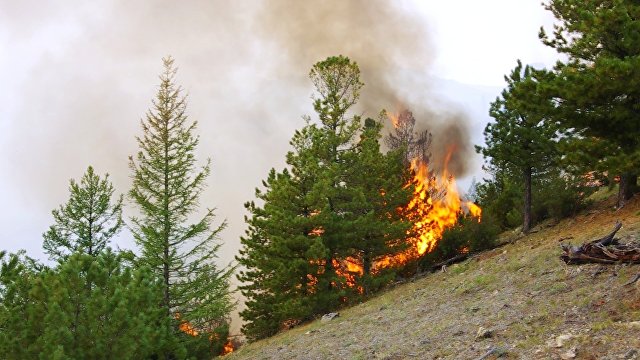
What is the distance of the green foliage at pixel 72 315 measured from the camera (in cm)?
895

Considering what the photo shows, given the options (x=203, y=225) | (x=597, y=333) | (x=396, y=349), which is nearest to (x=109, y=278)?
(x=396, y=349)

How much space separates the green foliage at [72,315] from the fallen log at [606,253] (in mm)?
9966

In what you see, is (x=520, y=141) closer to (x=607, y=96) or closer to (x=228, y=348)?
(x=607, y=96)

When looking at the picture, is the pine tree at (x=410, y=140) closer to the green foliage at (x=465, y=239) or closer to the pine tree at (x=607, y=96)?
the green foliage at (x=465, y=239)

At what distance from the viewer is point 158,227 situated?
19953 mm

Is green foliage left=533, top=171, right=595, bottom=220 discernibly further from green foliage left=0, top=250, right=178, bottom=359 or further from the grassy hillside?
green foliage left=0, top=250, right=178, bottom=359

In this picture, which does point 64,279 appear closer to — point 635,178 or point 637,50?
point 637,50

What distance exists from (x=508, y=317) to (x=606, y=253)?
2977 mm

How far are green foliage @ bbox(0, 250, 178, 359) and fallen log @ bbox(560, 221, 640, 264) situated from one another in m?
9.97

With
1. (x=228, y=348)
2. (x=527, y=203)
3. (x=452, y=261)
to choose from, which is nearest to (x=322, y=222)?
(x=452, y=261)

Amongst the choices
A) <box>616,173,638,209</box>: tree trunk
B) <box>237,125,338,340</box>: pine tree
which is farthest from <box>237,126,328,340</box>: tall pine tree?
<box>616,173,638,209</box>: tree trunk

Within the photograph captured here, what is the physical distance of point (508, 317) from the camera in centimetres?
884

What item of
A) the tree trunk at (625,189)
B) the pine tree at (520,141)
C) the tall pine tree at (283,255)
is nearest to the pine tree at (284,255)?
the tall pine tree at (283,255)

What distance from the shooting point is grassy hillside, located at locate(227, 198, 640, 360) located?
22.0ft
